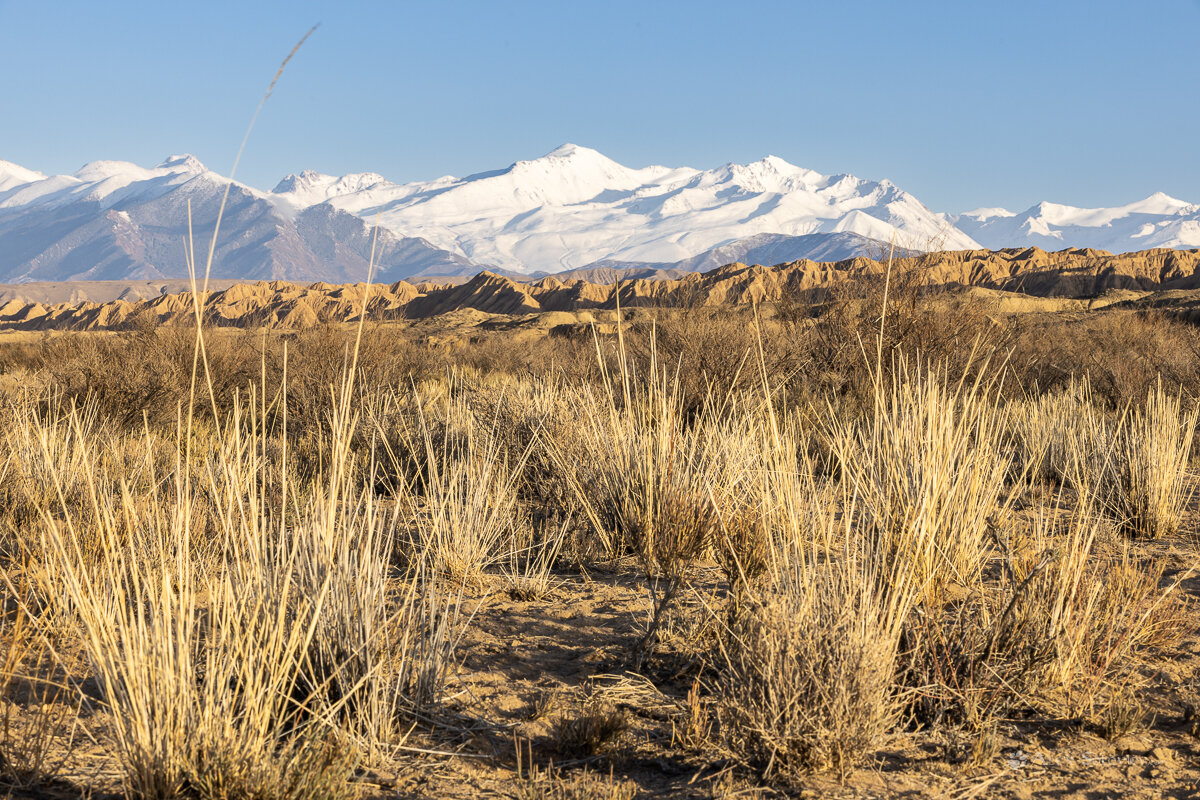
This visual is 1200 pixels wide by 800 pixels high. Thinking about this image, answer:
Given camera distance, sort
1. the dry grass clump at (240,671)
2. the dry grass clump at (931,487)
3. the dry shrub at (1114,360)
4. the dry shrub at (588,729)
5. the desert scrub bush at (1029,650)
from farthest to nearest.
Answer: the dry shrub at (1114,360) → the dry grass clump at (931,487) → the desert scrub bush at (1029,650) → the dry shrub at (588,729) → the dry grass clump at (240,671)

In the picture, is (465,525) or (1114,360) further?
(1114,360)

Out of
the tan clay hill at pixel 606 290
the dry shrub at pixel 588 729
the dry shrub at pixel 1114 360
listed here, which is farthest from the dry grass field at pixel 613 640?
the tan clay hill at pixel 606 290

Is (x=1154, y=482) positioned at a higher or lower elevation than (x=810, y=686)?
higher

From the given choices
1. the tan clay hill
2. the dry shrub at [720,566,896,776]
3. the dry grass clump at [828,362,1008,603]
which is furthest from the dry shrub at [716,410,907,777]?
the tan clay hill

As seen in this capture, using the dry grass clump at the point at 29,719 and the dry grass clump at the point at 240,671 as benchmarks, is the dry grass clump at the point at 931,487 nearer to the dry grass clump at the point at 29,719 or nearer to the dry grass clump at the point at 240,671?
the dry grass clump at the point at 240,671

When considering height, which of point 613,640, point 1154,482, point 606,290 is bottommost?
point 613,640

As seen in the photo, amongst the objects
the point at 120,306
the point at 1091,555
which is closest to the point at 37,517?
the point at 1091,555

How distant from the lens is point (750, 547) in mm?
3930

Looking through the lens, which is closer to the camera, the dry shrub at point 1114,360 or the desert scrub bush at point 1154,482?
the desert scrub bush at point 1154,482

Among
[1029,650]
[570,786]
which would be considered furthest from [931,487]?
[570,786]

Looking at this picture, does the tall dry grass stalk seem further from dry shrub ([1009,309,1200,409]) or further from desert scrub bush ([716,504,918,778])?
dry shrub ([1009,309,1200,409])

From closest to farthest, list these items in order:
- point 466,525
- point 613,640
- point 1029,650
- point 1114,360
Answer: point 1029,650 → point 613,640 → point 466,525 → point 1114,360

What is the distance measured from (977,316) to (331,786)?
9516 millimetres

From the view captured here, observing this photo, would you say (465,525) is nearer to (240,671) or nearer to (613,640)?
(613,640)
